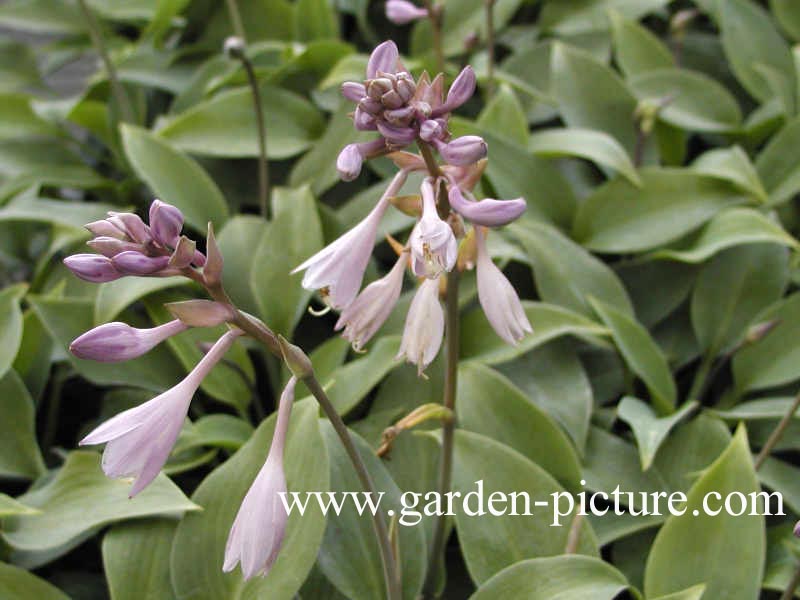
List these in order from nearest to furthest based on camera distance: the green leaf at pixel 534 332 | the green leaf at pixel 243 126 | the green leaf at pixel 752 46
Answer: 1. the green leaf at pixel 534 332
2. the green leaf at pixel 243 126
3. the green leaf at pixel 752 46

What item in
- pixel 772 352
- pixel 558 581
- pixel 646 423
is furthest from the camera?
pixel 772 352

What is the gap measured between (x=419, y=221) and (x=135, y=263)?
26cm

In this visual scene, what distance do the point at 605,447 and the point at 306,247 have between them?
0.62m

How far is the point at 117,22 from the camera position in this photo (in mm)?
2801

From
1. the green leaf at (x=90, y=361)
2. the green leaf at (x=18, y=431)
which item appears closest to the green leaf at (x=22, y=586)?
the green leaf at (x=18, y=431)

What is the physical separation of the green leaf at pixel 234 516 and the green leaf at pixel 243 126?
3.03ft

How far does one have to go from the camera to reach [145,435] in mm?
734

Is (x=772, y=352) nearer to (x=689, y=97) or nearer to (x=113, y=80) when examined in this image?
(x=689, y=97)

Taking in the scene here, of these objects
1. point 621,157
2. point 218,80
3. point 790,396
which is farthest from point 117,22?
point 790,396

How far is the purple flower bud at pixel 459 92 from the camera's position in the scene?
2.68 feet

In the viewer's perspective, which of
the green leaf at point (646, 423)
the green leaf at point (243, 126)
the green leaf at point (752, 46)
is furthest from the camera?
the green leaf at point (752, 46)

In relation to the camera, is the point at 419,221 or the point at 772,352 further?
the point at 772,352

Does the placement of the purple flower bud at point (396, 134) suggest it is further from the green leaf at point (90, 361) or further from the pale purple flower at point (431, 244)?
the green leaf at point (90, 361)

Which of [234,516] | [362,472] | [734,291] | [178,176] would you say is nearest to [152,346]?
[362,472]
